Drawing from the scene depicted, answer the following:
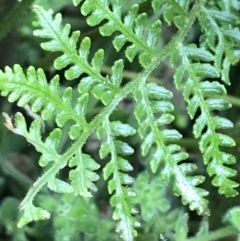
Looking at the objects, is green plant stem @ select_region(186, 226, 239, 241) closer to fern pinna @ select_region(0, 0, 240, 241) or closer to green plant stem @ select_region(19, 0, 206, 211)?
fern pinna @ select_region(0, 0, 240, 241)

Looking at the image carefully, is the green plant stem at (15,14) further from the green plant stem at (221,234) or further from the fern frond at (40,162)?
the green plant stem at (221,234)

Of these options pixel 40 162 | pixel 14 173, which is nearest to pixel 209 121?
pixel 40 162

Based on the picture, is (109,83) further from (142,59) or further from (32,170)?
(32,170)

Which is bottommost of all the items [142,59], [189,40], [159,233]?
[159,233]

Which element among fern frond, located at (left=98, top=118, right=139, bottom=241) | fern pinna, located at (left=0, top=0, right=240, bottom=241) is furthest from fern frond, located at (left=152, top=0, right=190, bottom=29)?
fern frond, located at (left=98, top=118, right=139, bottom=241)

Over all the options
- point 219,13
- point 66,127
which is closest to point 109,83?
point 219,13
